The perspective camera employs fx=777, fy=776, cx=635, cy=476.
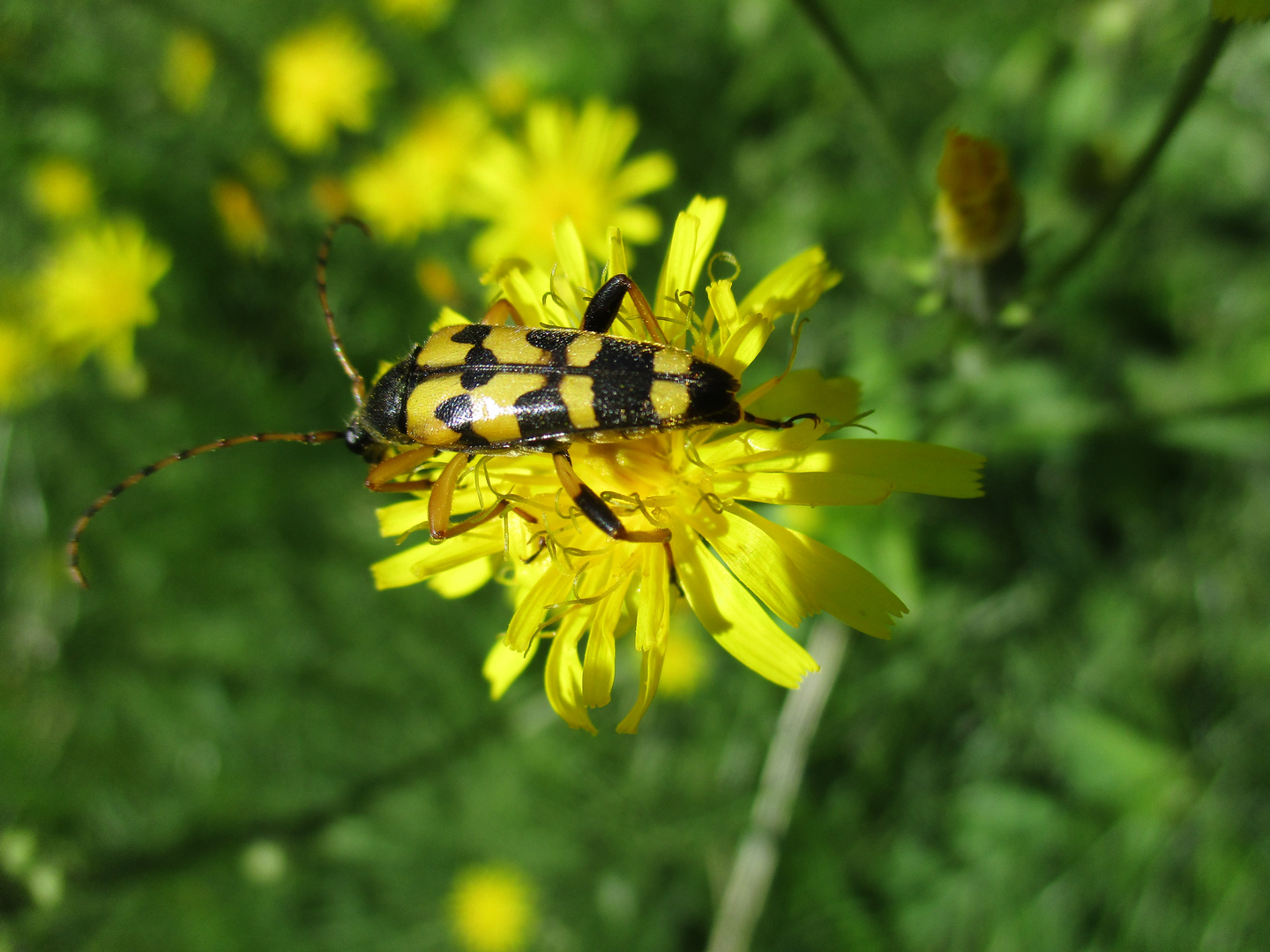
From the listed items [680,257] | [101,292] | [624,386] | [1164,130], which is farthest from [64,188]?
[1164,130]

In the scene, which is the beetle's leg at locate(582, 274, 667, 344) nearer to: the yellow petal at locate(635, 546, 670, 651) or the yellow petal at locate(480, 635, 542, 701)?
the yellow petal at locate(635, 546, 670, 651)

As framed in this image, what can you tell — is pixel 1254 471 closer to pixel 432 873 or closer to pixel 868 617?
pixel 868 617

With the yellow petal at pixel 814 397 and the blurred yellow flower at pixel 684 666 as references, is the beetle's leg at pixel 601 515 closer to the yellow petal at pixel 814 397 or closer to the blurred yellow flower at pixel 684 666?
the yellow petal at pixel 814 397

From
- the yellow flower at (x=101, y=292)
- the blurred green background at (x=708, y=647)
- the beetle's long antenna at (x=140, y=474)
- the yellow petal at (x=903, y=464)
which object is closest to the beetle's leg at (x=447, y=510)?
the beetle's long antenna at (x=140, y=474)

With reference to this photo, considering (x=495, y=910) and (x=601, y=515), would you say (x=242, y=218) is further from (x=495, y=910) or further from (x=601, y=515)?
(x=495, y=910)

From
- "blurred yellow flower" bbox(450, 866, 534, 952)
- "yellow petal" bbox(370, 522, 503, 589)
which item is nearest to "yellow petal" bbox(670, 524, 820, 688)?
"yellow petal" bbox(370, 522, 503, 589)

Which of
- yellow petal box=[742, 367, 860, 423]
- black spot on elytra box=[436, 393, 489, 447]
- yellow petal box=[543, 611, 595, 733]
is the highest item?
black spot on elytra box=[436, 393, 489, 447]
